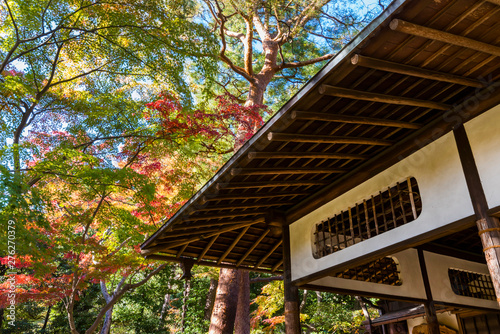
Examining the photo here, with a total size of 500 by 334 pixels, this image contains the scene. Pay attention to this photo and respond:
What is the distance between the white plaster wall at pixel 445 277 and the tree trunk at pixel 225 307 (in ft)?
13.8

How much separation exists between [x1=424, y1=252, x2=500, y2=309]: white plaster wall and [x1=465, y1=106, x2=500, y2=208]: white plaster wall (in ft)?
10.7

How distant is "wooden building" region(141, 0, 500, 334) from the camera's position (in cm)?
246

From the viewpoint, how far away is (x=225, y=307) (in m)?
7.82

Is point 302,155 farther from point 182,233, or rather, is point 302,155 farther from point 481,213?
point 182,233

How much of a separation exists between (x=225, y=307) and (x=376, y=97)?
6.36 metres

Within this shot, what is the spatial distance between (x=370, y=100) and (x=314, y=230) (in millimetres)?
2362

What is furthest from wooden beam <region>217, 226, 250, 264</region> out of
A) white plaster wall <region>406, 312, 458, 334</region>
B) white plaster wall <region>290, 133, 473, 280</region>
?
white plaster wall <region>406, 312, 458, 334</region>

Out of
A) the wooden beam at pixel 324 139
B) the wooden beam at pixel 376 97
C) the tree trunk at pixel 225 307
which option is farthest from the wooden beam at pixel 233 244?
the wooden beam at pixel 376 97

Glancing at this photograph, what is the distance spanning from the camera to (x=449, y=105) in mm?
3195

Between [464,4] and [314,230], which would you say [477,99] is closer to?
[464,4]

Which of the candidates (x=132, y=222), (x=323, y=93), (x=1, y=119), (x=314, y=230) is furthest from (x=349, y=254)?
(x=1, y=119)

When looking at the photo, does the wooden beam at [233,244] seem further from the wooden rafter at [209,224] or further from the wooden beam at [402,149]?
the wooden beam at [402,149]

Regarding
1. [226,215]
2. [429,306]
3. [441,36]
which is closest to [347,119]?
[441,36]

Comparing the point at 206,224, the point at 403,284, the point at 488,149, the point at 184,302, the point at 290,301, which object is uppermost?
the point at 184,302
